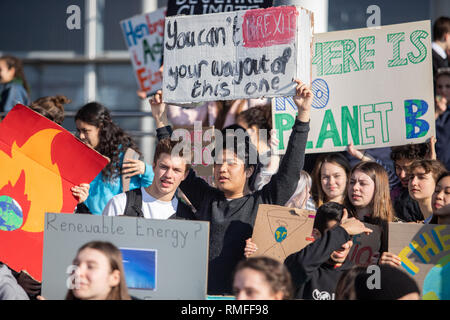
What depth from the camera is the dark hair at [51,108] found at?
499 centimetres

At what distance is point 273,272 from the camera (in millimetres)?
3020

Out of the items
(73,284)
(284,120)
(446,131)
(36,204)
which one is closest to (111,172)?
(36,204)

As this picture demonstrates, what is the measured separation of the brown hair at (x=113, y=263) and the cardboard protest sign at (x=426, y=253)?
1.26 metres

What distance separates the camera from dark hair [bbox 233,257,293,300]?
3.00 meters

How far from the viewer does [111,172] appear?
4.73m

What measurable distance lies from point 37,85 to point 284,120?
19.4ft

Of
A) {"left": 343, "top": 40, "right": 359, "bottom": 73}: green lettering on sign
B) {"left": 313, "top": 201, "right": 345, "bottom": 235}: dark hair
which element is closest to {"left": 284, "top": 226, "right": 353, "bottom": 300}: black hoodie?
{"left": 313, "top": 201, "right": 345, "bottom": 235}: dark hair

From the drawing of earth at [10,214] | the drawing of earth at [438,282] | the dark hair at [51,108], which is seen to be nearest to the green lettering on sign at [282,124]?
the dark hair at [51,108]

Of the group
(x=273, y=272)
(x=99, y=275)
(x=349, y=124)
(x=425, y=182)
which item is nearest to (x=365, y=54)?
(x=349, y=124)

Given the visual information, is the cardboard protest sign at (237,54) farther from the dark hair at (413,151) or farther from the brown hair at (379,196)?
the dark hair at (413,151)

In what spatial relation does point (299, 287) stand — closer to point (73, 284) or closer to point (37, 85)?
point (73, 284)

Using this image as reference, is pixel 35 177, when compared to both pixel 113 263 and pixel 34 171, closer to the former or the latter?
pixel 34 171

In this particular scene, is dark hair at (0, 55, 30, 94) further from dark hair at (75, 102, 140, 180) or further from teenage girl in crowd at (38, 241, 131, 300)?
teenage girl in crowd at (38, 241, 131, 300)

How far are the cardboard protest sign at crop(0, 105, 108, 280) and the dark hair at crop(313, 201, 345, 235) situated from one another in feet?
3.84
